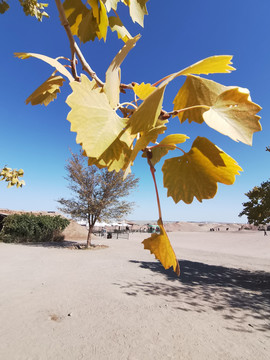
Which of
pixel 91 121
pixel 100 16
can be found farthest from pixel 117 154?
pixel 100 16

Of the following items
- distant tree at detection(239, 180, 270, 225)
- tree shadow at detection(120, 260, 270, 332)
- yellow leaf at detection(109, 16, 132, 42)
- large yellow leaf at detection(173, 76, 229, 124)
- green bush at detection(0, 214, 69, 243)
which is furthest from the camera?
green bush at detection(0, 214, 69, 243)

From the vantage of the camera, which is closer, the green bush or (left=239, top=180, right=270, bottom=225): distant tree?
(left=239, top=180, right=270, bottom=225): distant tree

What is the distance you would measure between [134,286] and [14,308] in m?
3.21

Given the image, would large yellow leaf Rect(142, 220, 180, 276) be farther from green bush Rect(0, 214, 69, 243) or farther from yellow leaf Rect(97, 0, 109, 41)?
green bush Rect(0, 214, 69, 243)

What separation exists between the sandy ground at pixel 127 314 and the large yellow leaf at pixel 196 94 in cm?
399

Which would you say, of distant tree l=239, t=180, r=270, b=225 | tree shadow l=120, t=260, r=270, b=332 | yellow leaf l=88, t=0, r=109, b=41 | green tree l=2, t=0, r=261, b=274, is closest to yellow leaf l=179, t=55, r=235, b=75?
green tree l=2, t=0, r=261, b=274

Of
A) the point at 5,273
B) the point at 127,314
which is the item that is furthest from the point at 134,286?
the point at 5,273

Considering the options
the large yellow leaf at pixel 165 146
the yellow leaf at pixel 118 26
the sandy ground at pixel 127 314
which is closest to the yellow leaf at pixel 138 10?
the yellow leaf at pixel 118 26

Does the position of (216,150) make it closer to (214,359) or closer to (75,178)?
(214,359)

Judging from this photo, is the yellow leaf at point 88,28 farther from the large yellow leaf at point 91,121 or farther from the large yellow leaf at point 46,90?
the large yellow leaf at point 91,121

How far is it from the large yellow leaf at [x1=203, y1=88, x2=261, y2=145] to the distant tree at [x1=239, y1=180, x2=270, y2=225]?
29.7 feet

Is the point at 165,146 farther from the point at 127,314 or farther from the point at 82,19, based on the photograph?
the point at 127,314

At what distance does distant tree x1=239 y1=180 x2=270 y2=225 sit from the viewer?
8.21 meters

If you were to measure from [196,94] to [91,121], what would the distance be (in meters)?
0.19
